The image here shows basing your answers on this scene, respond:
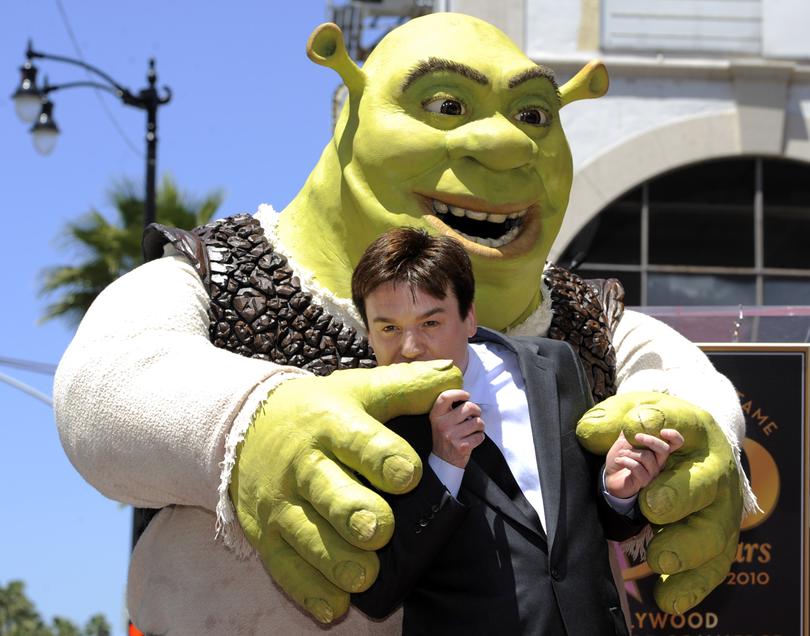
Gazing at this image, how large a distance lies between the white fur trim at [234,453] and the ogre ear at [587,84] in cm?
119

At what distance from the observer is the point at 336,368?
11.5ft

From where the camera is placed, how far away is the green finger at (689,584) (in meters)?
3.10

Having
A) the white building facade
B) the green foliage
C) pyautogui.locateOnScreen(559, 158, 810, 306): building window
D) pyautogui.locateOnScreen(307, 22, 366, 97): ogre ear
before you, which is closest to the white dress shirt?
pyautogui.locateOnScreen(307, 22, 366, 97): ogre ear

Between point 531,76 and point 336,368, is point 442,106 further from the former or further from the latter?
point 336,368

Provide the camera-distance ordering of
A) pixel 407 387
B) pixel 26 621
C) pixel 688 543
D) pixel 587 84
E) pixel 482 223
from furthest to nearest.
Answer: pixel 26 621 < pixel 587 84 < pixel 482 223 < pixel 688 543 < pixel 407 387

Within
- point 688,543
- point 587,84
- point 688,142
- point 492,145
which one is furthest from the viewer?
point 688,142

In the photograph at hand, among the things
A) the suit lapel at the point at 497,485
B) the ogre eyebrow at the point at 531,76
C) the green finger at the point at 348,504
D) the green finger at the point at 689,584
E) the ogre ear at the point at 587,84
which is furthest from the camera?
Result: the ogre ear at the point at 587,84

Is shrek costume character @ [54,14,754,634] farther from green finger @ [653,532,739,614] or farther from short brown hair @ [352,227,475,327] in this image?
short brown hair @ [352,227,475,327]

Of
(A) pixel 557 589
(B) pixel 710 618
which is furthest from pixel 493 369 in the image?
(B) pixel 710 618

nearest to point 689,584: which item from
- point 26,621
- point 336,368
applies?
point 336,368

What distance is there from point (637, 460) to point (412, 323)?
0.50 meters

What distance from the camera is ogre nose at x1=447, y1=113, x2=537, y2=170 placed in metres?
3.45

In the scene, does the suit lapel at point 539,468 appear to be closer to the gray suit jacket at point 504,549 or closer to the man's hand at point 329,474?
the gray suit jacket at point 504,549

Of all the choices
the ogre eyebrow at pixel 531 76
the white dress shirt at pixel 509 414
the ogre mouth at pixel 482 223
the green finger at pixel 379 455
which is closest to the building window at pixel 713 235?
the ogre eyebrow at pixel 531 76
